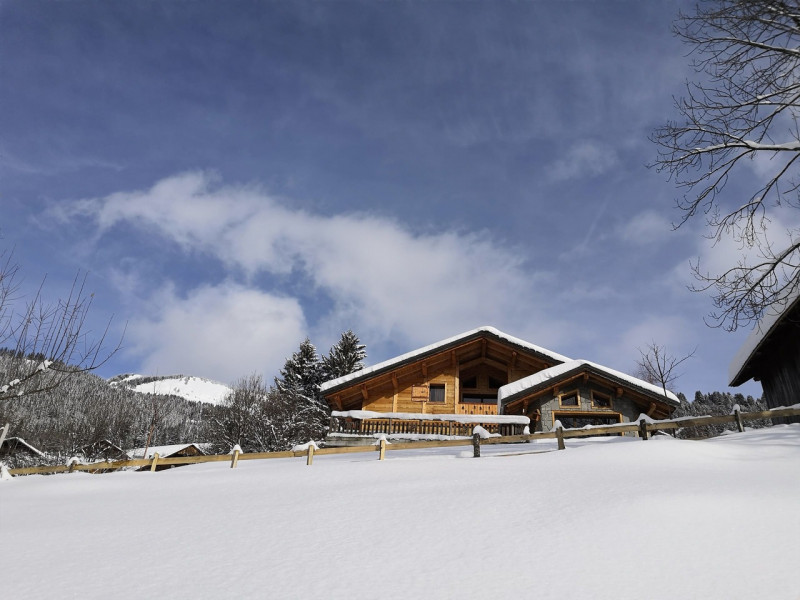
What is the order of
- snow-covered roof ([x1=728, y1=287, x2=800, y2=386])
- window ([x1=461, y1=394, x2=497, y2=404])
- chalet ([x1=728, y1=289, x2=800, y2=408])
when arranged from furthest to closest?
window ([x1=461, y1=394, x2=497, y2=404]), chalet ([x1=728, y1=289, x2=800, y2=408]), snow-covered roof ([x1=728, y1=287, x2=800, y2=386])

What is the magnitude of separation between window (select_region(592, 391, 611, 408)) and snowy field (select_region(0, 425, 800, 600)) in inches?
348

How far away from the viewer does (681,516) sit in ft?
17.9

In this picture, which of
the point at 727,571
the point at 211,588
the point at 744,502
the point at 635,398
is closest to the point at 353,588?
the point at 211,588

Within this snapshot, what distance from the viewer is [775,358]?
15.2 meters

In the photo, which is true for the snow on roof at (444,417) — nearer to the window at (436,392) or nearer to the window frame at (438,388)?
the window frame at (438,388)

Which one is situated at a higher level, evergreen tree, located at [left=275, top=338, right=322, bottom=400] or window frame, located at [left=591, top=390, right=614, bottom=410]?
evergreen tree, located at [left=275, top=338, right=322, bottom=400]

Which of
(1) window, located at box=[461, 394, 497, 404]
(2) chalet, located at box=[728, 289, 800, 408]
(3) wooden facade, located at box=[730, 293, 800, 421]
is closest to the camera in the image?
(2) chalet, located at box=[728, 289, 800, 408]

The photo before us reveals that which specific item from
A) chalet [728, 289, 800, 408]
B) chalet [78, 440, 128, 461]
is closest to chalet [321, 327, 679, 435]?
chalet [728, 289, 800, 408]

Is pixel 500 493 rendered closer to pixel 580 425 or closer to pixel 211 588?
pixel 211 588

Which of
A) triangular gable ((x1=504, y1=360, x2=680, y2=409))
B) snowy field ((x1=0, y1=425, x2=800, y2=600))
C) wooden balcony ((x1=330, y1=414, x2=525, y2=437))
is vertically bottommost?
snowy field ((x1=0, y1=425, x2=800, y2=600))

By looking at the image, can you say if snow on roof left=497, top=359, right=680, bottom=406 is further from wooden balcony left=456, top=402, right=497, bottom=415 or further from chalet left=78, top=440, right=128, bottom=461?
chalet left=78, top=440, right=128, bottom=461

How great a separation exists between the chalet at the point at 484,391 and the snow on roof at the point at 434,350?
4 centimetres

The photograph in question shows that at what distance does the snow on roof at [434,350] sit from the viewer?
65.1ft

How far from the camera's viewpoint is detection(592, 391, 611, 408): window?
59.6 feet
